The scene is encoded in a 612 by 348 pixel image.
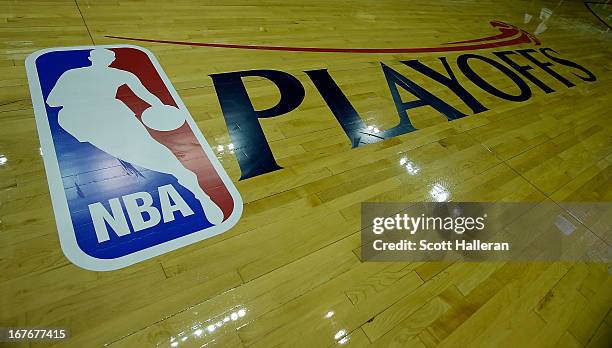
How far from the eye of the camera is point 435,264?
1672 mm

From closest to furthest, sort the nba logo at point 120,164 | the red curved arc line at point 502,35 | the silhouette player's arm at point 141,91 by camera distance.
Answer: the nba logo at point 120,164, the silhouette player's arm at point 141,91, the red curved arc line at point 502,35

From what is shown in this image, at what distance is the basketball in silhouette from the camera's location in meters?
1.96

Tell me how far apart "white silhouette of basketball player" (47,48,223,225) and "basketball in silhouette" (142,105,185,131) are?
0.15 ft

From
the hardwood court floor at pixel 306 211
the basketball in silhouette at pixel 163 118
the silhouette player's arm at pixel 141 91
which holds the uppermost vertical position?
the silhouette player's arm at pixel 141 91

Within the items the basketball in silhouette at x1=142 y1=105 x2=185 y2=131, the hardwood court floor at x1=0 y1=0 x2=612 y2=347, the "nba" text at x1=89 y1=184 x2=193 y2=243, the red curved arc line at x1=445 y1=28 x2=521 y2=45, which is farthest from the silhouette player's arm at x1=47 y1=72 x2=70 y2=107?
the red curved arc line at x1=445 y1=28 x2=521 y2=45

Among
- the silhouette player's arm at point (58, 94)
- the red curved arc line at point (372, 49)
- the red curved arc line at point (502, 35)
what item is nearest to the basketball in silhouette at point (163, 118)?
the silhouette player's arm at point (58, 94)

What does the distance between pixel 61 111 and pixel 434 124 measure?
2.62 m

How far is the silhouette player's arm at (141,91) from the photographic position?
2102 millimetres

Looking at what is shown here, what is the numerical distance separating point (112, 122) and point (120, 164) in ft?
1.15

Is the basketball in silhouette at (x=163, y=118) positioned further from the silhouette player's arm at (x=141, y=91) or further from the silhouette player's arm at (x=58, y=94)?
the silhouette player's arm at (x=58, y=94)

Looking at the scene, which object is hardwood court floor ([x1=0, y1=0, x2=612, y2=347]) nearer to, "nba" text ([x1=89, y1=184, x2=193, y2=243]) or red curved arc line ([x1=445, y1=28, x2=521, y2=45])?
"nba" text ([x1=89, y1=184, x2=193, y2=243])

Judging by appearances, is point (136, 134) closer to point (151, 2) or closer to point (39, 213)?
point (39, 213)

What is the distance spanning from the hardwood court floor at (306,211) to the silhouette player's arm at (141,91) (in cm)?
24

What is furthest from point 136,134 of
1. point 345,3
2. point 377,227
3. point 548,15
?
point 548,15
